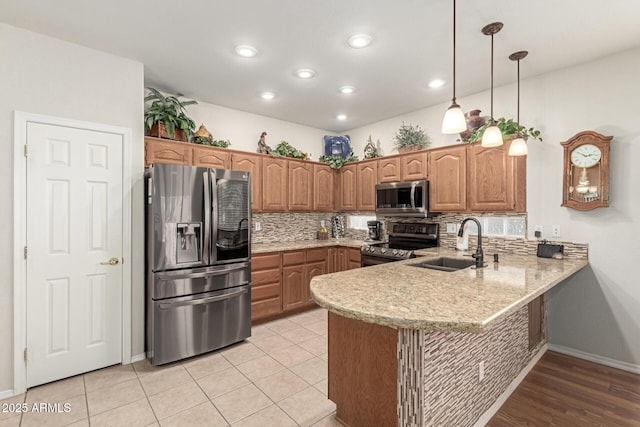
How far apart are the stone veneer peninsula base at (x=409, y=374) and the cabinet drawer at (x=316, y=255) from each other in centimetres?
229

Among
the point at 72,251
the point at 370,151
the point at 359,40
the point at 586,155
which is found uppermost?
the point at 359,40

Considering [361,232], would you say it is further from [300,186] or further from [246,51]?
[246,51]

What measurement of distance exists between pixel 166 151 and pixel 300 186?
184cm

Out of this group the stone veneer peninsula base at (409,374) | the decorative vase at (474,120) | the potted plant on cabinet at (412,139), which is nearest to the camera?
A: the stone veneer peninsula base at (409,374)

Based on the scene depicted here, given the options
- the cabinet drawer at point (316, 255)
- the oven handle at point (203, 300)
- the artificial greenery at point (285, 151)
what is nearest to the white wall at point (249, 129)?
the artificial greenery at point (285, 151)

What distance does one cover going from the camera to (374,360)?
1.68 m

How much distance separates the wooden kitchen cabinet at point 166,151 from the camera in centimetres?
314

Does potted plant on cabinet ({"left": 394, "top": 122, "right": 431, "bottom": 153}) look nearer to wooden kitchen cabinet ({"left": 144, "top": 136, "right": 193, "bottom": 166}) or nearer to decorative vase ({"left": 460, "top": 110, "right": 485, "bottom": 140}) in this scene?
decorative vase ({"left": 460, "top": 110, "right": 485, "bottom": 140})

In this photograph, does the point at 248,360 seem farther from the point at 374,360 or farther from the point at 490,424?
the point at 490,424

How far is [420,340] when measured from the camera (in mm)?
1500

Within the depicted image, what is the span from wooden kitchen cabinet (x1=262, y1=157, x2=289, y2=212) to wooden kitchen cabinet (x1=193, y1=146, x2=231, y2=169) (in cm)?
53

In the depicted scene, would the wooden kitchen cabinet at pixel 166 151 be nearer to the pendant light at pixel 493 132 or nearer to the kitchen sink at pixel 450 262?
the kitchen sink at pixel 450 262

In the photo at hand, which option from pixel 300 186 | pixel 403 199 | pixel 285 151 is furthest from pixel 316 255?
pixel 285 151

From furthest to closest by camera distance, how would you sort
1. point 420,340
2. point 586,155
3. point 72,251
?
point 586,155, point 72,251, point 420,340
